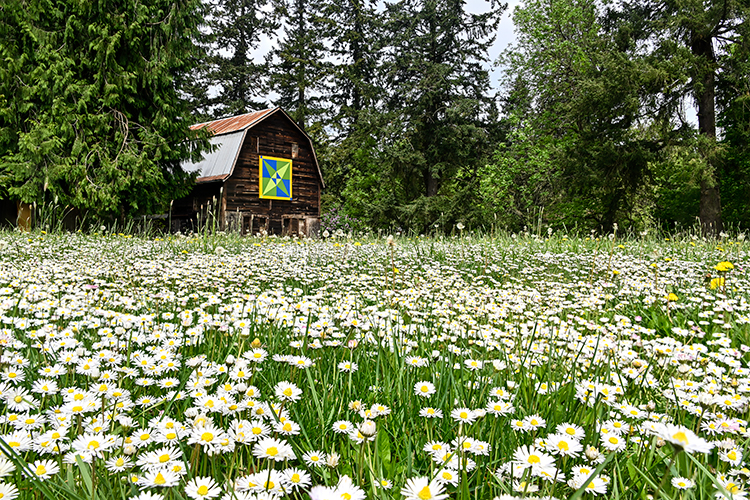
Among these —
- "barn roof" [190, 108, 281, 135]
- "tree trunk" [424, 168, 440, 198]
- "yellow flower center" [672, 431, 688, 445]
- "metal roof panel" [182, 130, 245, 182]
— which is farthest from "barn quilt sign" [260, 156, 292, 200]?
"yellow flower center" [672, 431, 688, 445]

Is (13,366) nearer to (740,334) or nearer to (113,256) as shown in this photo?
(740,334)

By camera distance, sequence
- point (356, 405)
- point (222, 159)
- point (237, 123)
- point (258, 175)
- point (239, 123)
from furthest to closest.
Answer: point (237, 123), point (239, 123), point (258, 175), point (222, 159), point (356, 405)

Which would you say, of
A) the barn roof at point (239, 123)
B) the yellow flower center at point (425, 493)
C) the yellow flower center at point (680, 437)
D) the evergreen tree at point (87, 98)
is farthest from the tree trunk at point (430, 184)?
the yellow flower center at point (680, 437)

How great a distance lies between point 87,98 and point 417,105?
1580 centimetres

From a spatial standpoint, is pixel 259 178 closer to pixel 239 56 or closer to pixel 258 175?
pixel 258 175

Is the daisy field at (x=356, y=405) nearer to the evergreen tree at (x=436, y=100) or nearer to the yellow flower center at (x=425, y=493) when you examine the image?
the yellow flower center at (x=425, y=493)

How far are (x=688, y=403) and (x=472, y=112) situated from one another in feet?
81.0

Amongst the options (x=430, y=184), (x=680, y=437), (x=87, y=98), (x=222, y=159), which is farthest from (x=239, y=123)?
(x=680, y=437)

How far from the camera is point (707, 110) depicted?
61.9 ft

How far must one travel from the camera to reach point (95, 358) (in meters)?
1.61

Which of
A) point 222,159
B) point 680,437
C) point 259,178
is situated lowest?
point 680,437

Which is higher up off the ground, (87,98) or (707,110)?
(707,110)

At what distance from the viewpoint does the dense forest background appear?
15.3 m

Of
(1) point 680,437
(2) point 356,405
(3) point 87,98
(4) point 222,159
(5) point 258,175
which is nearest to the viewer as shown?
(1) point 680,437
